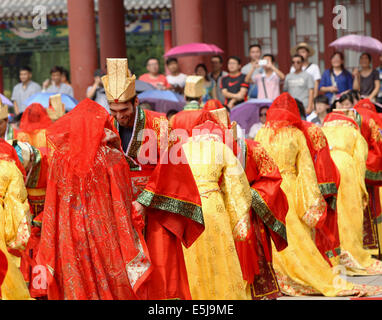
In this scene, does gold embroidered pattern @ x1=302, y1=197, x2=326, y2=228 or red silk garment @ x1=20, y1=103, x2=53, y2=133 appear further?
red silk garment @ x1=20, y1=103, x2=53, y2=133

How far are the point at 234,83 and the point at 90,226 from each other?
7429 millimetres

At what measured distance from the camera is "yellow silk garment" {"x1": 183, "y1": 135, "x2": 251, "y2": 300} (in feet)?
21.1

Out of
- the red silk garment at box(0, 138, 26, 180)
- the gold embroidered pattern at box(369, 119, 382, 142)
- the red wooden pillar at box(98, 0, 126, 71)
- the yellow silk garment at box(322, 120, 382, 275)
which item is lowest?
the yellow silk garment at box(322, 120, 382, 275)

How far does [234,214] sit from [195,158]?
47cm

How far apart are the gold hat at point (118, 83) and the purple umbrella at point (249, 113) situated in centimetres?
571

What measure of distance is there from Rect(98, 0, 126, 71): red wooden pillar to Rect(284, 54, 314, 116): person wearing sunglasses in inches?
172

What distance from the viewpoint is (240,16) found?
1758 cm

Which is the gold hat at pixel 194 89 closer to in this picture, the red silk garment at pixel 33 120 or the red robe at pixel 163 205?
the red silk garment at pixel 33 120

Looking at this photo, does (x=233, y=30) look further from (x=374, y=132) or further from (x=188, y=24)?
Result: (x=374, y=132)

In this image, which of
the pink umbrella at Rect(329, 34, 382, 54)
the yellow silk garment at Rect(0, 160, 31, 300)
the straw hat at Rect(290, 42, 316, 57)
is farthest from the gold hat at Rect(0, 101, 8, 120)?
the pink umbrella at Rect(329, 34, 382, 54)

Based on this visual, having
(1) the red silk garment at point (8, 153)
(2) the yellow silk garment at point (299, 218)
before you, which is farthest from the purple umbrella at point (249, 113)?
(1) the red silk garment at point (8, 153)

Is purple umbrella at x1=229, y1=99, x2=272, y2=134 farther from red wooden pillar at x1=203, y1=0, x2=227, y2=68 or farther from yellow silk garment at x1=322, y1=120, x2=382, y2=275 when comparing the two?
red wooden pillar at x1=203, y1=0, x2=227, y2=68

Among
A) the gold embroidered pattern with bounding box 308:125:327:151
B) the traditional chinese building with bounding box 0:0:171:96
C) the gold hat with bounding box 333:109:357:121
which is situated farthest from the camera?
the traditional chinese building with bounding box 0:0:171:96

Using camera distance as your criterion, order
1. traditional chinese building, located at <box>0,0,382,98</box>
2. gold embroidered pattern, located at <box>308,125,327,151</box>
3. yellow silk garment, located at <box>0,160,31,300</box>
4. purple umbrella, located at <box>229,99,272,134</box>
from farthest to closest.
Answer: traditional chinese building, located at <box>0,0,382,98</box>, purple umbrella, located at <box>229,99,272,134</box>, gold embroidered pattern, located at <box>308,125,327,151</box>, yellow silk garment, located at <box>0,160,31,300</box>
